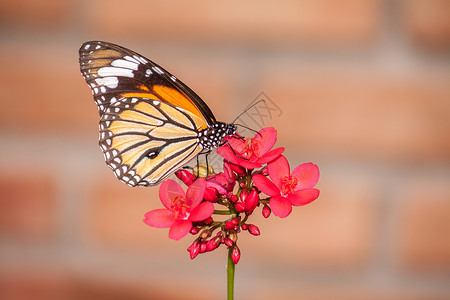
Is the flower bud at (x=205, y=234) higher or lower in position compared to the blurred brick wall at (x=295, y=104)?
lower

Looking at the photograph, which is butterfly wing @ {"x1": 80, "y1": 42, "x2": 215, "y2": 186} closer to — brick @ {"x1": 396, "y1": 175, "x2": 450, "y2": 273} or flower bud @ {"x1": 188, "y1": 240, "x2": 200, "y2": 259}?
flower bud @ {"x1": 188, "y1": 240, "x2": 200, "y2": 259}

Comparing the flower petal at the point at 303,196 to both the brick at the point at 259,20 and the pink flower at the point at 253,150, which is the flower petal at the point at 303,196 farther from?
the brick at the point at 259,20

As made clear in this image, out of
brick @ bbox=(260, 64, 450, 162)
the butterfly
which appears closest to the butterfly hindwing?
the butterfly

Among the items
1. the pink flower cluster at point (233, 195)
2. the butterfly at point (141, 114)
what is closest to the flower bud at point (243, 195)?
the pink flower cluster at point (233, 195)

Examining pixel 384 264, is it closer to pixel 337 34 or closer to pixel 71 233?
pixel 337 34

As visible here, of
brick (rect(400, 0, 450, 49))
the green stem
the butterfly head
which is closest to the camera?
the green stem
